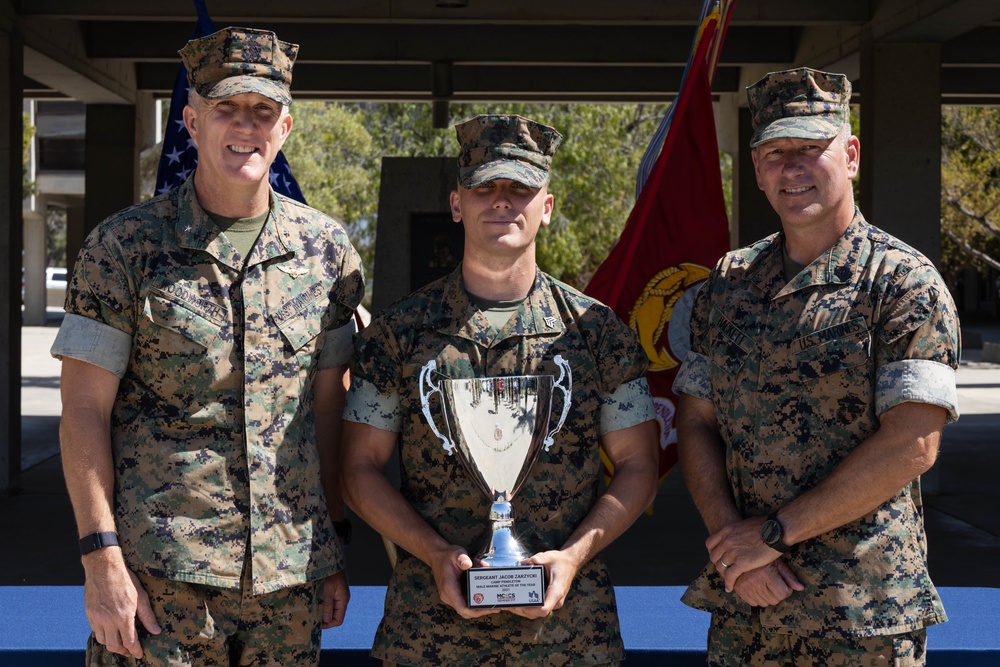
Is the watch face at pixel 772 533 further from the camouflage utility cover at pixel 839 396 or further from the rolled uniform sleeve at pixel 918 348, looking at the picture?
the rolled uniform sleeve at pixel 918 348

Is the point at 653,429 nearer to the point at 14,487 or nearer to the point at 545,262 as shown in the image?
the point at 14,487

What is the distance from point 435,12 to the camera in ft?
30.3

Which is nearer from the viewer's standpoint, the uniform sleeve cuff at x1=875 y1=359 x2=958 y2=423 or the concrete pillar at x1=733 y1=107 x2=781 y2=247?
the uniform sleeve cuff at x1=875 y1=359 x2=958 y2=423

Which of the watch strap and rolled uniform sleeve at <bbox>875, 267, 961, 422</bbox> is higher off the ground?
rolled uniform sleeve at <bbox>875, 267, 961, 422</bbox>

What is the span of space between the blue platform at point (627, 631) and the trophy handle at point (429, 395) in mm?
865

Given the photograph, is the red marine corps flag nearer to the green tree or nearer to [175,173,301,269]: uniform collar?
[175,173,301,269]: uniform collar

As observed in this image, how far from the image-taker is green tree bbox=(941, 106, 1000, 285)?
20375 mm

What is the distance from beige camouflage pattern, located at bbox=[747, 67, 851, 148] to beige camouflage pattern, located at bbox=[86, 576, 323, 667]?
1.51m

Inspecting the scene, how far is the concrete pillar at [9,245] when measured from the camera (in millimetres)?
8484

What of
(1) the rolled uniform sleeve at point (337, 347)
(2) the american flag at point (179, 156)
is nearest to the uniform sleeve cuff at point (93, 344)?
(1) the rolled uniform sleeve at point (337, 347)

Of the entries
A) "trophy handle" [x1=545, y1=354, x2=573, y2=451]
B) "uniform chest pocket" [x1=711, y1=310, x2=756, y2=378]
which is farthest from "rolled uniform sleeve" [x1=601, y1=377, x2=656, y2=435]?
"uniform chest pocket" [x1=711, y1=310, x2=756, y2=378]

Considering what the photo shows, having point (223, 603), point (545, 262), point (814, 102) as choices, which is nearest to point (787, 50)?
point (814, 102)

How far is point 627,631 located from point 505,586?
1081 millimetres

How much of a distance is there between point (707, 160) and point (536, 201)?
189 cm
